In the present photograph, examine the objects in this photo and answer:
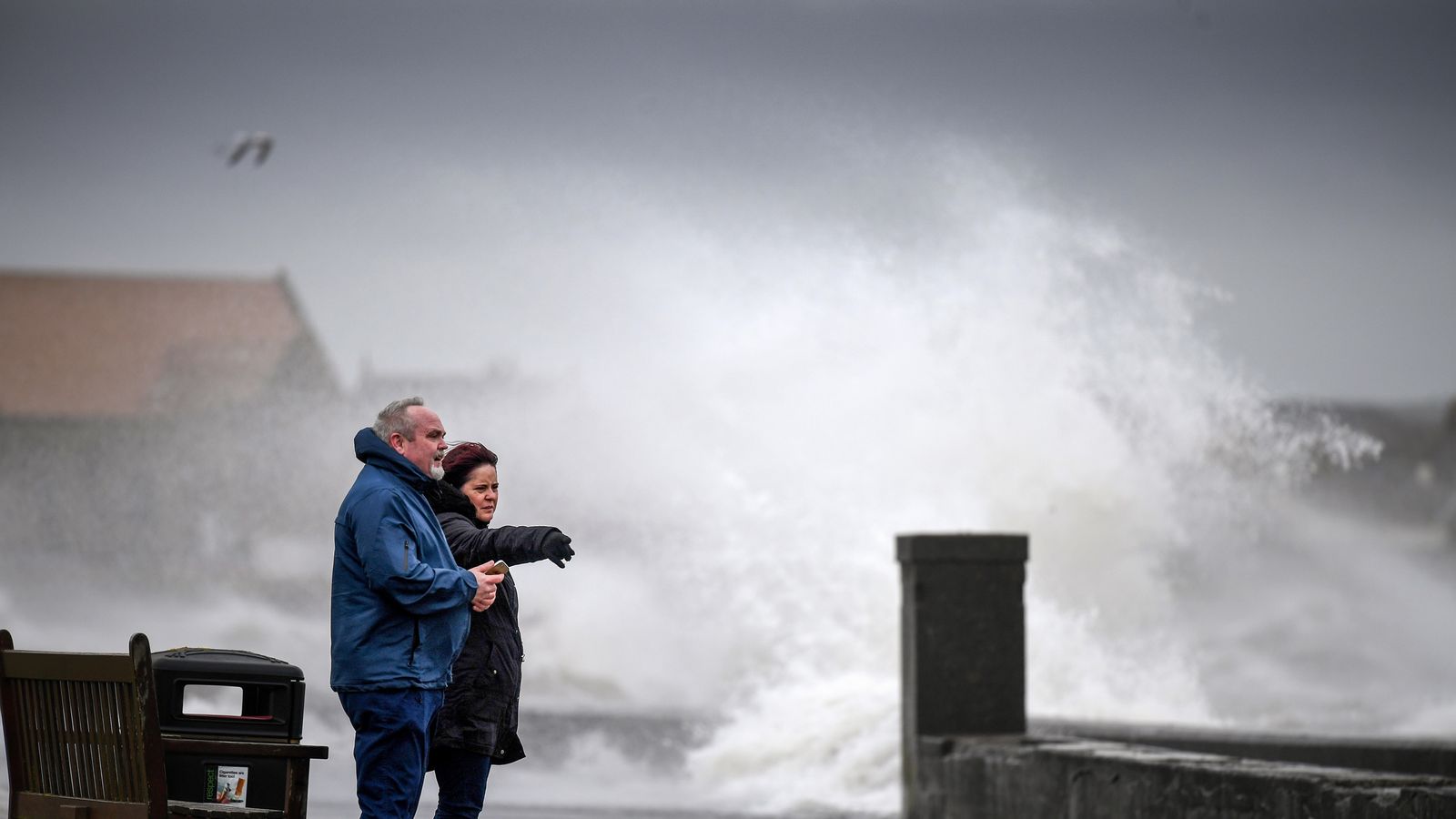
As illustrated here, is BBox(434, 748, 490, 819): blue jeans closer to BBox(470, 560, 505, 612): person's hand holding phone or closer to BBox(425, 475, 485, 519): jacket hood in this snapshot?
BBox(470, 560, 505, 612): person's hand holding phone

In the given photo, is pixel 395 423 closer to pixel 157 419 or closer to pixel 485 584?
pixel 485 584

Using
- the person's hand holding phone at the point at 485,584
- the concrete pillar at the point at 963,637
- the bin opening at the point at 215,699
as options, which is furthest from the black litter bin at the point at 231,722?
the bin opening at the point at 215,699

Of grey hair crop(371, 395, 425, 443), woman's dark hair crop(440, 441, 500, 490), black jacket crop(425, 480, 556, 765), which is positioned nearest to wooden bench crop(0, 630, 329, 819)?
black jacket crop(425, 480, 556, 765)

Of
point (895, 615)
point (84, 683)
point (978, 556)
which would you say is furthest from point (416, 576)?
point (895, 615)

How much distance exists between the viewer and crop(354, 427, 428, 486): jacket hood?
5414 mm

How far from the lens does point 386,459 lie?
17.8ft

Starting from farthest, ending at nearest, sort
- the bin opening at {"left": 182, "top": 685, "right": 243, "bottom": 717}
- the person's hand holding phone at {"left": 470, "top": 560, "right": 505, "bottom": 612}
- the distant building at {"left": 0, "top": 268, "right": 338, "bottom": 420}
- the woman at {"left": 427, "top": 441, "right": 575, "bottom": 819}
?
1. the distant building at {"left": 0, "top": 268, "right": 338, "bottom": 420}
2. the bin opening at {"left": 182, "top": 685, "right": 243, "bottom": 717}
3. the woman at {"left": 427, "top": 441, "right": 575, "bottom": 819}
4. the person's hand holding phone at {"left": 470, "top": 560, "right": 505, "bottom": 612}

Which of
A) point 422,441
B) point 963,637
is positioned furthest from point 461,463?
point 963,637

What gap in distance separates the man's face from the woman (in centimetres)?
13

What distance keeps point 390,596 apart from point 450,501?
0.62 meters

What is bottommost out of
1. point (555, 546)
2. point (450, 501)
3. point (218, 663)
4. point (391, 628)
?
point (218, 663)

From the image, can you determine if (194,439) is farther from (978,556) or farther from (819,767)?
(978,556)

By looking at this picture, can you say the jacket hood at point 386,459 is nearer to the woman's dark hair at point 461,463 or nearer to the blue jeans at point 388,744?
the woman's dark hair at point 461,463

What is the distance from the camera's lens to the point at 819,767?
66.9ft
